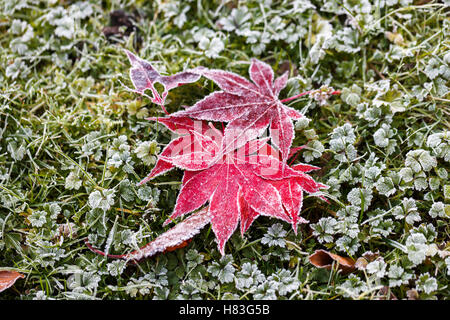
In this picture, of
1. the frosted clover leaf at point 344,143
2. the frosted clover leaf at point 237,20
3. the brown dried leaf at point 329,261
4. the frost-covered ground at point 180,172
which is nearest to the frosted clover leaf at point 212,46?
the frost-covered ground at point 180,172

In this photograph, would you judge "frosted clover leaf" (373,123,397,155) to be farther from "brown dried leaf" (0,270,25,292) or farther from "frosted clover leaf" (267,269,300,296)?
"brown dried leaf" (0,270,25,292)

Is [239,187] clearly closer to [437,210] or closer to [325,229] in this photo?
[325,229]

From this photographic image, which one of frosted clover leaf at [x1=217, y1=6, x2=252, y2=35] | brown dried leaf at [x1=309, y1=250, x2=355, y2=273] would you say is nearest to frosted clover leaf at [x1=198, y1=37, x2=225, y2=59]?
frosted clover leaf at [x1=217, y1=6, x2=252, y2=35]

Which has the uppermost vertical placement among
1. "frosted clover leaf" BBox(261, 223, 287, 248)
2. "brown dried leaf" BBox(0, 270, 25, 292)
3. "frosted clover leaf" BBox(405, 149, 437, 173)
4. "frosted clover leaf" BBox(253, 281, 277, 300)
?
"frosted clover leaf" BBox(405, 149, 437, 173)

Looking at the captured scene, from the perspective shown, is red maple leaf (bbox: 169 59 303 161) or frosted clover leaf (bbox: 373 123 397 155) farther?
frosted clover leaf (bbox: 373 123 397 155)

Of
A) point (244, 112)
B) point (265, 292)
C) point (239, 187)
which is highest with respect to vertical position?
point (244, 112)

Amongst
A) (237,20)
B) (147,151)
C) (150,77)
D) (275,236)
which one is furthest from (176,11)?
→ (275,236)
